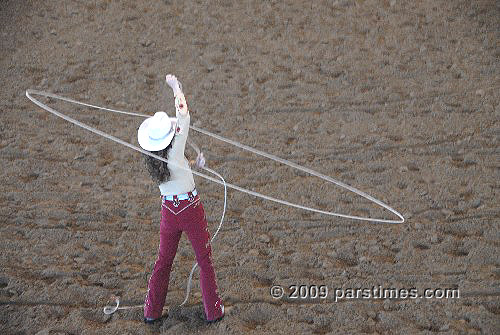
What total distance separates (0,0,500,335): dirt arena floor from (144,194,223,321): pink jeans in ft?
0.41

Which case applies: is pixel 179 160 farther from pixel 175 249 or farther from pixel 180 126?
pixel 175 249

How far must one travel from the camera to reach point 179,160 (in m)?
3.42

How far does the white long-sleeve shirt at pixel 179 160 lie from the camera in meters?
3.37

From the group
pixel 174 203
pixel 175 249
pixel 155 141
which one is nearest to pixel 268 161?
pixel 175 249

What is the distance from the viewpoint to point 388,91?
19.8ft

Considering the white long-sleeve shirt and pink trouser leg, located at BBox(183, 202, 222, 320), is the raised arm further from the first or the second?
pink trouser leg, located at BBox(183, 202, 222, 320)

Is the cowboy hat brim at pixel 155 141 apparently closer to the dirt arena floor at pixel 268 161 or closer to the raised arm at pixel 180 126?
the raised arm at pixel 180 126

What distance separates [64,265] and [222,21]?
3.80 meters

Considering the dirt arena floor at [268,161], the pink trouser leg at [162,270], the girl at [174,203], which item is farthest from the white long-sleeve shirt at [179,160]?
the dirt arena floor at [268,161]

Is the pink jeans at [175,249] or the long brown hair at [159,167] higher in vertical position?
the long brown hair at [159,167]

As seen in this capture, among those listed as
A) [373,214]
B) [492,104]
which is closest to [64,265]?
[373,214]

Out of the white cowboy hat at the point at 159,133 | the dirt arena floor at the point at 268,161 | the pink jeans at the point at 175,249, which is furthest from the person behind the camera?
the dirt arena floor at the point at 268,161

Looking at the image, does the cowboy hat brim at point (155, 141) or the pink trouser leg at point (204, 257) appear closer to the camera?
the cowboy hat brim at point (155, 141)

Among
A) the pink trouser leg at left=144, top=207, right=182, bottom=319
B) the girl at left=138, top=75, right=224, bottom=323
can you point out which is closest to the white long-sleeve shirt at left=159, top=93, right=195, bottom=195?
the girl at left=138, top=75, right=224, bottom=323
